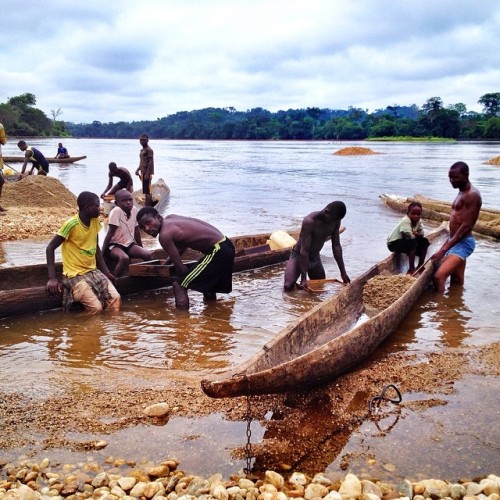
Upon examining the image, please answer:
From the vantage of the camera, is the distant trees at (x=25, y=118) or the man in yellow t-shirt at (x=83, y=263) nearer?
the man in yellow t-shirt at (x=83, y=263)

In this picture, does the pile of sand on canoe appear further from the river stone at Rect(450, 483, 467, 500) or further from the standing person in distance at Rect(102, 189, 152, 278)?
the river stone at Rect(450, 483, 467, 500)

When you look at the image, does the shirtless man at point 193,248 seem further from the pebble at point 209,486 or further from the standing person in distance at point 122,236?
the pebble at point 209,486

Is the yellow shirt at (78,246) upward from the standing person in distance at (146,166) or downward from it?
downward

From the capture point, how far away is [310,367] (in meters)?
3.67

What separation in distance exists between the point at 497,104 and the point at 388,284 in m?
92.4

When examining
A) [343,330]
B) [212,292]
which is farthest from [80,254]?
[343,330]

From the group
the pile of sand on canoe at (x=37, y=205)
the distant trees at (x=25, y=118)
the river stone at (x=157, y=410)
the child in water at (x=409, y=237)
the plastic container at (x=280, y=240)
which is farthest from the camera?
the distant trees at (x=25, y=118)

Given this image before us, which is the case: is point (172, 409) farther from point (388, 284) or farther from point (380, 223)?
point (380, 223)

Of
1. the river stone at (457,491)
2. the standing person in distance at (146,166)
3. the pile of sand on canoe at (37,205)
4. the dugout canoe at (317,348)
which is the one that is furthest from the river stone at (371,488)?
the standing person in distance at (146,166)

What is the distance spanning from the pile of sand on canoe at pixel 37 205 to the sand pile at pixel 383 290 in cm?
695

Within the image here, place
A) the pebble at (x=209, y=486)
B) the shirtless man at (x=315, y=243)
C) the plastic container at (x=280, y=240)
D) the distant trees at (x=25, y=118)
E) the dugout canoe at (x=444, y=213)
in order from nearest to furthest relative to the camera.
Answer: the pebble at (x=209, y=486), the shirtless man at (x=315, y=243), the plastic container at (x=280, y=240), the dugout canoe at (x=444, y=213), the distant trees at (x=25, y=118)

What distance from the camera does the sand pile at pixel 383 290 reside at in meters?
5.89

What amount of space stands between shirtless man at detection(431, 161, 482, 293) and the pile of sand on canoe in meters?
7.31

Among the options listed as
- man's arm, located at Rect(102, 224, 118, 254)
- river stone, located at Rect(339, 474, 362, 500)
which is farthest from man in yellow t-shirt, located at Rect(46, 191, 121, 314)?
river stone, located at Rect(339, 474, 362, 500)
